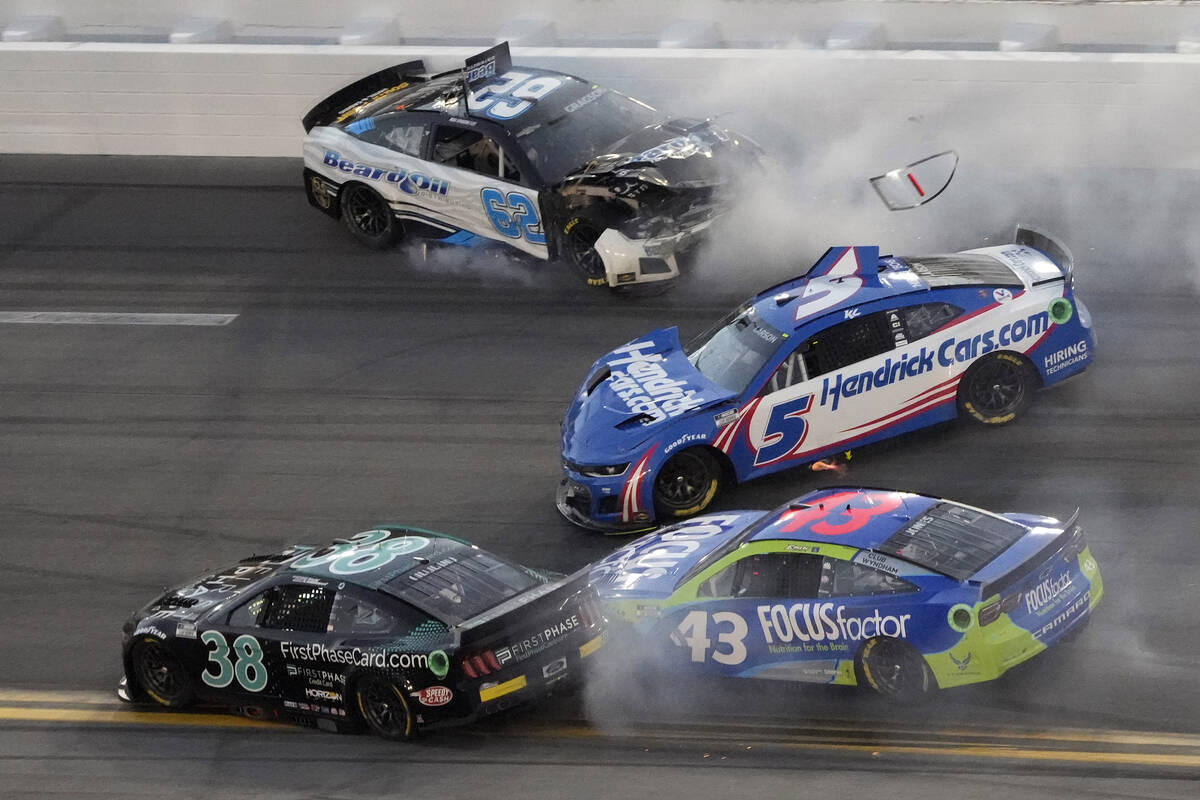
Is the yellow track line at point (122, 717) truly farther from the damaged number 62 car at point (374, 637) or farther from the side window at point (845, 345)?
the side window at point (845, 345)

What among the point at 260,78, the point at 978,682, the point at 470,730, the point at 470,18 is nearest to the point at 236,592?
the point at 470,730

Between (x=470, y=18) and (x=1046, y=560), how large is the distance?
505 inches

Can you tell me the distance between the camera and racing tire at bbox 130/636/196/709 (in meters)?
9.60

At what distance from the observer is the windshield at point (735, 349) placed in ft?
36.7

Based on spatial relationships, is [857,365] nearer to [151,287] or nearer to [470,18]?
[151,287]

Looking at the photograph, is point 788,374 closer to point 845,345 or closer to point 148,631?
point 845,345

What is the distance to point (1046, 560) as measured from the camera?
8531 millimetres

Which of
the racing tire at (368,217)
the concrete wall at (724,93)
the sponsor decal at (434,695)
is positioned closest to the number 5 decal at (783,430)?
the sponsor decal at (434,695)

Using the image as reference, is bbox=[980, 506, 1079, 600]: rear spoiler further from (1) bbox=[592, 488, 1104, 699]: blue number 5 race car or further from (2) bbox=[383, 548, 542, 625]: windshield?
(2) bbox=[383, 548, 542, 625]: windshield

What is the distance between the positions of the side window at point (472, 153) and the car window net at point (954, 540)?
271 inches

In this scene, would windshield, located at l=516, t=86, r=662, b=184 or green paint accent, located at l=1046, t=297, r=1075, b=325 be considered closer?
green paint accent, located at l=1046, t=297, r=1075, b=325

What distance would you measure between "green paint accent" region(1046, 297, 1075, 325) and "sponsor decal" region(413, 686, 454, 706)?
5.43 metres

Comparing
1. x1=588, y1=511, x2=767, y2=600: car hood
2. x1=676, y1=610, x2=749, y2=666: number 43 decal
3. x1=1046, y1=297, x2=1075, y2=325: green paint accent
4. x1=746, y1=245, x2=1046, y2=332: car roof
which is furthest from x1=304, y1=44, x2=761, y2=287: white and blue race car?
x1=676, y1=610, x2=749, y2=666: number 43 decal

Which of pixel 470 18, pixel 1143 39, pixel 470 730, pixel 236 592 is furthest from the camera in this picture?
pixel 470 18
